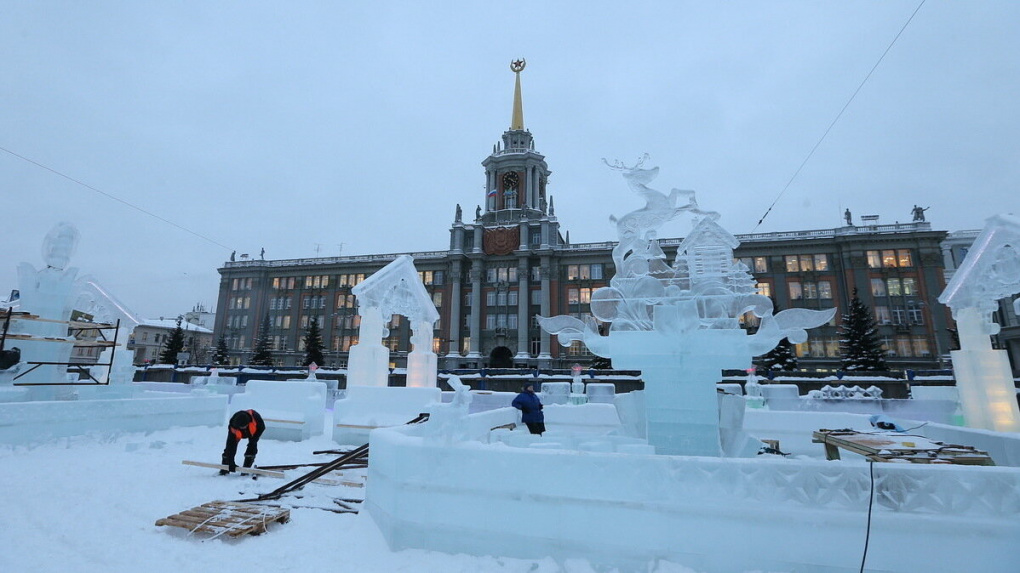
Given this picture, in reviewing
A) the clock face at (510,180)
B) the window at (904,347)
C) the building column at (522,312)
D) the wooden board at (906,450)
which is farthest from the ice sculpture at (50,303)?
the window at (904,347)

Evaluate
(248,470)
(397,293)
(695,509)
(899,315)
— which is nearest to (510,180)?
(899,315)

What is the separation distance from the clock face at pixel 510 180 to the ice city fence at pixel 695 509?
55.8m

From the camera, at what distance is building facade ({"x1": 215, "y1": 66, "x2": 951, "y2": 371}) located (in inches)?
1731

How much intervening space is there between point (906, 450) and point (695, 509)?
3506mm

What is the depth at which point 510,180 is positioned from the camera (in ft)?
195

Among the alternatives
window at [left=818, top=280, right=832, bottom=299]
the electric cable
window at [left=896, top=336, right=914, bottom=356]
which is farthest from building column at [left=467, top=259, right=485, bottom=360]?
the electric cable

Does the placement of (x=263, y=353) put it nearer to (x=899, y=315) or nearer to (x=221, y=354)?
(x=221, y=354)

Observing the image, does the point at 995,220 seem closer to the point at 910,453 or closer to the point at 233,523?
the point at 910,453

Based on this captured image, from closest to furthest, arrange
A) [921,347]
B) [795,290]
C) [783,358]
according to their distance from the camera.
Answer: [783,358] → [921,347] → [795,290]

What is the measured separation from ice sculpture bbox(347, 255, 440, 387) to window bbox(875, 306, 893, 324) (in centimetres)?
4615

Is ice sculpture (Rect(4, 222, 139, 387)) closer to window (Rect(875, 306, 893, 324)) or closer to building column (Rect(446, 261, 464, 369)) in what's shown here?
building column (Rect(446, 261, 464, 369))

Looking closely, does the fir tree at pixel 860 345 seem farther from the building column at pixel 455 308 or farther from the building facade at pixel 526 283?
the building column at pixel 455 308

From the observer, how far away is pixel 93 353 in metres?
23.0

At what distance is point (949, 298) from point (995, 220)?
9.89 ft
